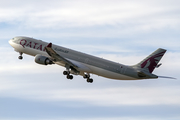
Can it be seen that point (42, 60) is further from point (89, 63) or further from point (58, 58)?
point (89, 63)

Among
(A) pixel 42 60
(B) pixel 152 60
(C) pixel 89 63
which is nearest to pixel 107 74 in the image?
(C) pixel 89 63

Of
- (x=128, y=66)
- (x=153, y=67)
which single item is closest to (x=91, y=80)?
(x=128, y=66)

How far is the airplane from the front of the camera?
61969 mm

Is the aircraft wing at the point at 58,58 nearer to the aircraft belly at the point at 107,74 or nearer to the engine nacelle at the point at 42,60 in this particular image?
the engine nacelle at the point at 42,60

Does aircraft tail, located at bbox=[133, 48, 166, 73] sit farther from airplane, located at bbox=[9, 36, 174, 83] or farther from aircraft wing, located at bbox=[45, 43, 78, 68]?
aircraft wing, located at bbox=[45, 43, 78, 68]

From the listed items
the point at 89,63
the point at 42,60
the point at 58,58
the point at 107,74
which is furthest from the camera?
the point at 89,63

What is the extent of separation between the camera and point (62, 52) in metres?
68.6

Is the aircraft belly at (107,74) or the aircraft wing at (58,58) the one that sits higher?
the aircraft wing at (58,58)

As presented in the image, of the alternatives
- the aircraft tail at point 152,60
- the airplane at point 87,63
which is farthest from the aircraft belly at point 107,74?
the aircraft tail at point 152,60

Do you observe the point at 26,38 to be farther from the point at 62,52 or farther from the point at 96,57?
the point at 96,57

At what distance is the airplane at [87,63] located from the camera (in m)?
62.0

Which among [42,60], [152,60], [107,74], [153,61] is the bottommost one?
[107,74]

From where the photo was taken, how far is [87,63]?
66.0m

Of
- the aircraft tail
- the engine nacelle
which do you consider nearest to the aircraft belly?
the aircraft tail
